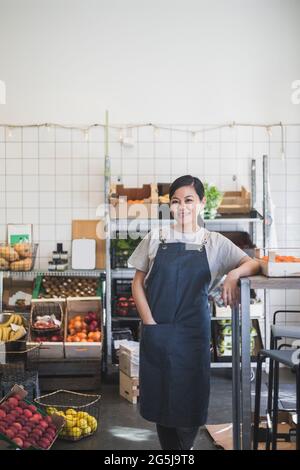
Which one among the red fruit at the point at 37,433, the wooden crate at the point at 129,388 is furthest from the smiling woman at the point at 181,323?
the wooden crate at the point at 129,388

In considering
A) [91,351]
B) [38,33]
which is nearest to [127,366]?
[91,351]

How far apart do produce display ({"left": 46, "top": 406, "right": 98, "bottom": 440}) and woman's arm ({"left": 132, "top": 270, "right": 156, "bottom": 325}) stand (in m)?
1.54

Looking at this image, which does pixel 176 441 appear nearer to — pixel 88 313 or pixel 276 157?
pixel 88 313

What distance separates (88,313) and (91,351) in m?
0.49

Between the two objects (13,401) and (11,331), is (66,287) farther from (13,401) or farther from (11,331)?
(13,401)

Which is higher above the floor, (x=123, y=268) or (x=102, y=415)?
A: (x=123, y=268)

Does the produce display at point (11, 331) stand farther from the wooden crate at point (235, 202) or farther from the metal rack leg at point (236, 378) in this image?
the metal rack leg at point (236, 378)

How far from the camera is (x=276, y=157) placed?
7.71 metres

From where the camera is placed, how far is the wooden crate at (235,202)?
7266 mm

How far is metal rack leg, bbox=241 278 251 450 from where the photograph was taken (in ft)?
11.9

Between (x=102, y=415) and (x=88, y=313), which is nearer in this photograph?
(x=102, y=415)

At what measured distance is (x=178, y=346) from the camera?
4.07m

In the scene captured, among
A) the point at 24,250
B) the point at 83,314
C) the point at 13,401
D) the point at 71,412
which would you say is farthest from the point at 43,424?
the point at 24,250

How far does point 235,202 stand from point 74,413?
2.88 meters
